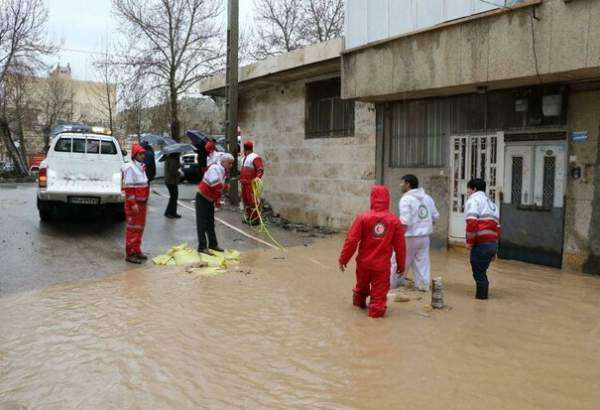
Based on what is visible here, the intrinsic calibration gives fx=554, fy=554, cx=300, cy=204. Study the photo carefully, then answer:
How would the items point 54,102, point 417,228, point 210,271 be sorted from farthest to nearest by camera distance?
point 54,102 < point 210,271 < point 417,228

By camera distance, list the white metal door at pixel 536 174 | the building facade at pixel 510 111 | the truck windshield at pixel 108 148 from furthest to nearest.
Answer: the truck windshield at pixel 108 148, the white metal door at pixel 536 174, the building facade at pixel 510 111

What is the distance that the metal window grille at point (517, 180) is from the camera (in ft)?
30.1

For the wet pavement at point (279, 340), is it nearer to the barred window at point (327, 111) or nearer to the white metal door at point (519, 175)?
the white metal door at point (519, 175)

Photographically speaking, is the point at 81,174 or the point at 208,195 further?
the point at 81,174

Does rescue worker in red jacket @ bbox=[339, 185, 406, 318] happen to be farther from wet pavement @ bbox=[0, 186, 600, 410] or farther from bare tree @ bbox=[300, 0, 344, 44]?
bare tree @ bbox=[300, 0, 344, 44]

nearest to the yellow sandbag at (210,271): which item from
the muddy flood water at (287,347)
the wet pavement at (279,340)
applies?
the wet pavement at (279,340)

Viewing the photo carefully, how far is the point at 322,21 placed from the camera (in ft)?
109

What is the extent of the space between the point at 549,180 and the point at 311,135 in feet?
20.1

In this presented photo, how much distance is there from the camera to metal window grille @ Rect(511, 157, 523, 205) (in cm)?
916

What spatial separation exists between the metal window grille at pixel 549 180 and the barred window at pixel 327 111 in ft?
14.9

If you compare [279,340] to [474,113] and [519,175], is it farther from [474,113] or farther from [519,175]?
[474,113]

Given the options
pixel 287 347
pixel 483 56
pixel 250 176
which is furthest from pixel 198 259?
pixel 483 56

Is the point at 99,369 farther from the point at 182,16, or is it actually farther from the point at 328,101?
the point at 182,16

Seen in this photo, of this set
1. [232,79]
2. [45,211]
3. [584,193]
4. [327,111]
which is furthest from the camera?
[232,79]
